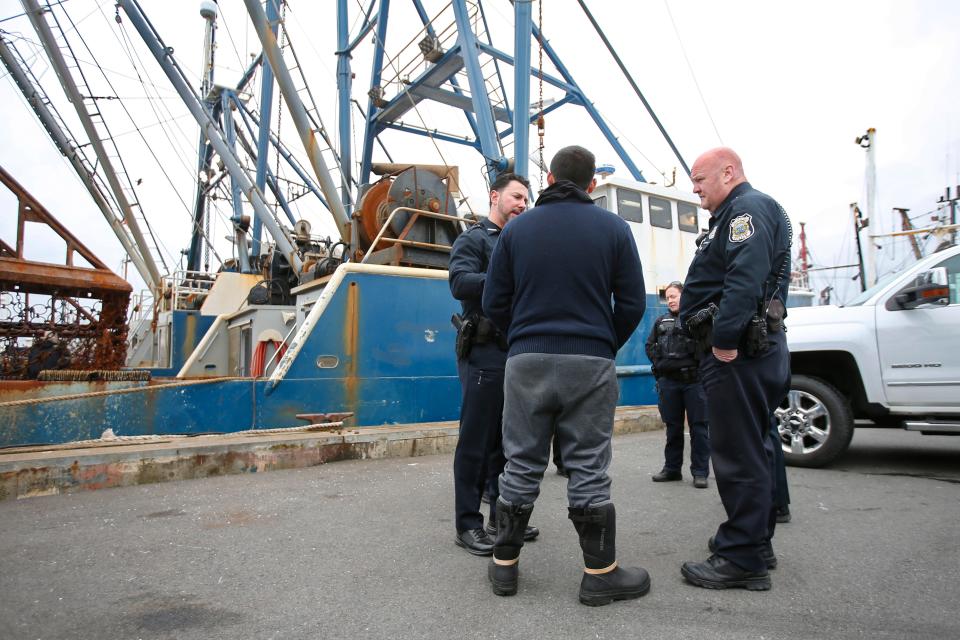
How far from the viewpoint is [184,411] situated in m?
4.77

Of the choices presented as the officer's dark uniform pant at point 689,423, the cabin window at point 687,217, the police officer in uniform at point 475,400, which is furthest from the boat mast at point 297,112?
the cabin window at point 687,217

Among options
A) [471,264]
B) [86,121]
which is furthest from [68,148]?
[471,264]

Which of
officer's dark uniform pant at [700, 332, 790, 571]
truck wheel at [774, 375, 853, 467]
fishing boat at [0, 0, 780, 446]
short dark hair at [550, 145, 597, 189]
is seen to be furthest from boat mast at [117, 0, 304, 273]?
officer's dark uniform pant at [700, 332, 790, 571]

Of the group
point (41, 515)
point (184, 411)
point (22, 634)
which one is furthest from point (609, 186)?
point (22, 634)

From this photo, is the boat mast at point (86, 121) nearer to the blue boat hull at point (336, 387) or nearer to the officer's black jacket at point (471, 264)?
the blue boat hull at point (336, 387)

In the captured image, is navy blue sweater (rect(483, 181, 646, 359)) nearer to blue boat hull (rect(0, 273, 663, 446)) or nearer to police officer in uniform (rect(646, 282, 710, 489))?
police officer in uniform (rect(646, 282, 710, 489))

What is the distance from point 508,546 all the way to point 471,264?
4.28ft

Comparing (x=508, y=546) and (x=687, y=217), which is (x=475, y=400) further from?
(x=687, y=217)

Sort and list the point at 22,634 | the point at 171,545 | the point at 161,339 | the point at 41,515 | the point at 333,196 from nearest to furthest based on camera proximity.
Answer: the point at 22,634 < the point at 171,545 < the point at 41,515 < the point at 333,196 < the point at 161,339

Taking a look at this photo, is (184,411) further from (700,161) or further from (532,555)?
(700,161)

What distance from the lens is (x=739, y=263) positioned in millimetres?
2232

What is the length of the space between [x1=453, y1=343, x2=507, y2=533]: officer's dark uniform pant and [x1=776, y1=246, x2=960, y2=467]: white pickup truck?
2914 millimetres

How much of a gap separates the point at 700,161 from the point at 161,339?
1180cm

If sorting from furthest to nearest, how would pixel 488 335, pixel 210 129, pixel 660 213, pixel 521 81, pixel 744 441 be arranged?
pixel 210 129 < pixel 521 81 < pixel 660 213 < pixel 488 335 < pixel 744 441
